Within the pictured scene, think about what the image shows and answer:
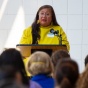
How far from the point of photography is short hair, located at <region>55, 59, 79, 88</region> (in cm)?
155

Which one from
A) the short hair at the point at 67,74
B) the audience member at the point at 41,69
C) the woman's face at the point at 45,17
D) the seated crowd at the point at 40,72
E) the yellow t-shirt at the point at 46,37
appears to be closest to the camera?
the seated crowd at the point at 40,72

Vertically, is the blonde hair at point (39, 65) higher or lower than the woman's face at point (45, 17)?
lower

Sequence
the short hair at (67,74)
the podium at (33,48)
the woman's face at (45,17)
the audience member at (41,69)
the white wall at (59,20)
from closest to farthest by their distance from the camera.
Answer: the short hair at (67,74), the audience member at (41,69), the podium at (33,48), the woman's face at (45,17), the white wall at (59,20)

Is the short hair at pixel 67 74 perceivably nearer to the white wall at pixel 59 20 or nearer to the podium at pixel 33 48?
the podium at pixel 33 48

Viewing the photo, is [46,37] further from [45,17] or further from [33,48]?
[33,48]

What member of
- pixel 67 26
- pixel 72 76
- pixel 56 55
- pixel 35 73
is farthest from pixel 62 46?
pixel 67 26

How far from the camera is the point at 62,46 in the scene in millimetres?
2914

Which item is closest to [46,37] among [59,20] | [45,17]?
[45,17]

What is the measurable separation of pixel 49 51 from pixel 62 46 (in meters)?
0.14

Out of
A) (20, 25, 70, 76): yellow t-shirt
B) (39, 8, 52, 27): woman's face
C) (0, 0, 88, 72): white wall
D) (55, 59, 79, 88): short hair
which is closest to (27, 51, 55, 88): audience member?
(55, 59, 79, 88): short hair

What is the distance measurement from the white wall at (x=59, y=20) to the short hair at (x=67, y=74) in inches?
159

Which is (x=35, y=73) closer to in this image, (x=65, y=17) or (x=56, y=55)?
(x=56, y=55)

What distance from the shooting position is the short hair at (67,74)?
61.1 inches

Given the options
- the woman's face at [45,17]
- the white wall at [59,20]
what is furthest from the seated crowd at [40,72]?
the white wall at [59,20]
